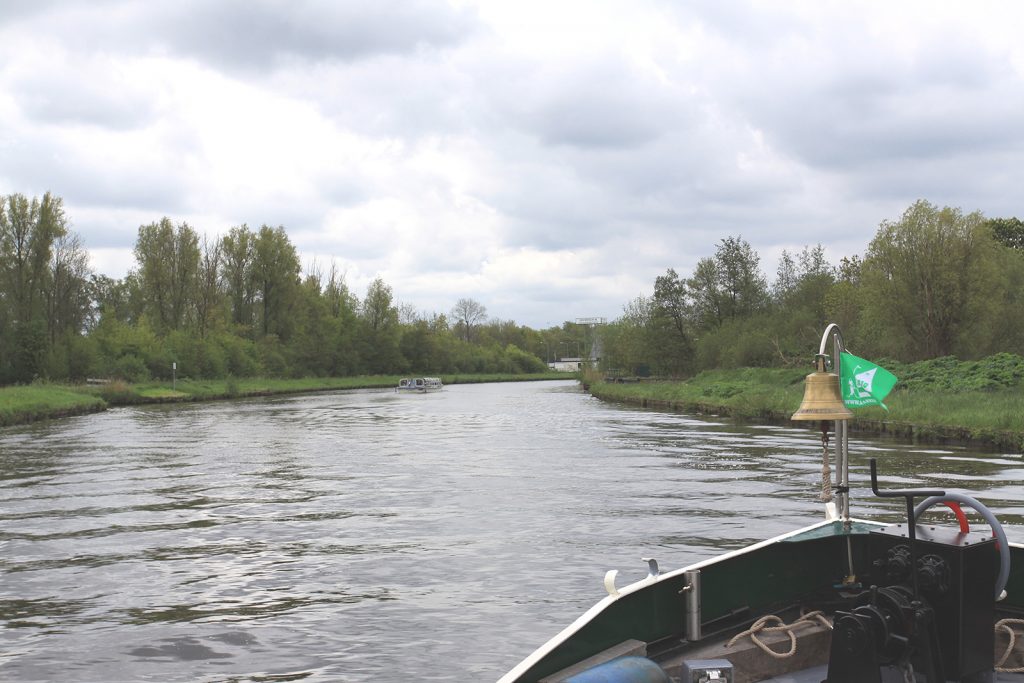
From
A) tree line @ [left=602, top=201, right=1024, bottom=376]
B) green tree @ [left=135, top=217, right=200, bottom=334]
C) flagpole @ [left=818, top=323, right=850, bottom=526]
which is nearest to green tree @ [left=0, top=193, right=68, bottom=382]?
green tree @ [left=135, top=217, right=200, bottom=334]

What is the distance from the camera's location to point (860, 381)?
5973 mm

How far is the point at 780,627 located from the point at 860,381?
1.66 m

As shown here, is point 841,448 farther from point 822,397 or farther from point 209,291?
point 209,291

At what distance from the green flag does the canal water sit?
158 inches

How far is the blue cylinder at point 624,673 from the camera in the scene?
14.4 feet

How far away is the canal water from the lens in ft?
28.8

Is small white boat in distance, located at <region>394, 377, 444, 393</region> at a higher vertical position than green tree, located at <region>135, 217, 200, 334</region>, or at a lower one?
lower

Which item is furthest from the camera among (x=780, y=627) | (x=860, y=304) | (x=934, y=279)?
(x=860, y=304)

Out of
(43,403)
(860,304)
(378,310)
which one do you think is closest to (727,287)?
(860,304)

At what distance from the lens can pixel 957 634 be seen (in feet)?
16.7

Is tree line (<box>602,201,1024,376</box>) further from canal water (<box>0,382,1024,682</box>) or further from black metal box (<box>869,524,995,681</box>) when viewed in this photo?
black metal box (<box>869,524,995,681</box>)

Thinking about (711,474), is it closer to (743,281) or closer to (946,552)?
(946,552)

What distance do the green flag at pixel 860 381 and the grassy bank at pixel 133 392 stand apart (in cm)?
4024

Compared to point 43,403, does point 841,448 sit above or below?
above
